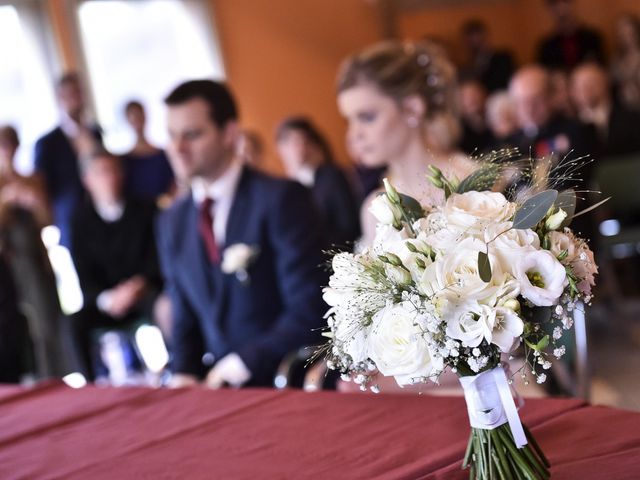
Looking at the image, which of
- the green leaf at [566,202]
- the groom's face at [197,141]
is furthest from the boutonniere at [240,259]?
the green leaf at [566,202]

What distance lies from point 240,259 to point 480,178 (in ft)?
6.45

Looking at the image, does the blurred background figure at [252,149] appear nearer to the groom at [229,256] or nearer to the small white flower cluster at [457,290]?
the groom at [229,256]

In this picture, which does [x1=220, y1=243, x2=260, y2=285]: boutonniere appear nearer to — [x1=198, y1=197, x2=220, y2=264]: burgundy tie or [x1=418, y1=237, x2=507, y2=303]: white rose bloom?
[x1=198, y1=197, x2=220, y2=264]: burgundy tie

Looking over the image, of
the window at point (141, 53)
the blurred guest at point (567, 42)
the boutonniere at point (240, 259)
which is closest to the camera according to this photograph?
the boutonniere at point (240, 259)

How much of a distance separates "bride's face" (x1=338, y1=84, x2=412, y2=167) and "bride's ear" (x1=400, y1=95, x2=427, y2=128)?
0.01 m

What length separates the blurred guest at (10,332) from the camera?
4.89 meters

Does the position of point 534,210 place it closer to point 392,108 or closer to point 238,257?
point 392,108

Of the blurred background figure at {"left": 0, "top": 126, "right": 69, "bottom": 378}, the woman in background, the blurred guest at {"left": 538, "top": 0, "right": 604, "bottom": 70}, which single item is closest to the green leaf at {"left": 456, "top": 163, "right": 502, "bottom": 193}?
the woman in background

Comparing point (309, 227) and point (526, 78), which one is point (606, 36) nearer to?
point (526, 78)

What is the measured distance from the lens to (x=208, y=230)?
10.9 ft

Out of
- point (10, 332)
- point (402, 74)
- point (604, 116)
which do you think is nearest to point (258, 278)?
point (402, 74)

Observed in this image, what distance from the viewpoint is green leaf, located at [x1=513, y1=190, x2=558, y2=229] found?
3.66ft

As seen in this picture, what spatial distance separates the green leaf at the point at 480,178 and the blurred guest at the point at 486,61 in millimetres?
10158

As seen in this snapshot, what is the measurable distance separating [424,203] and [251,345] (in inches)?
71.3
